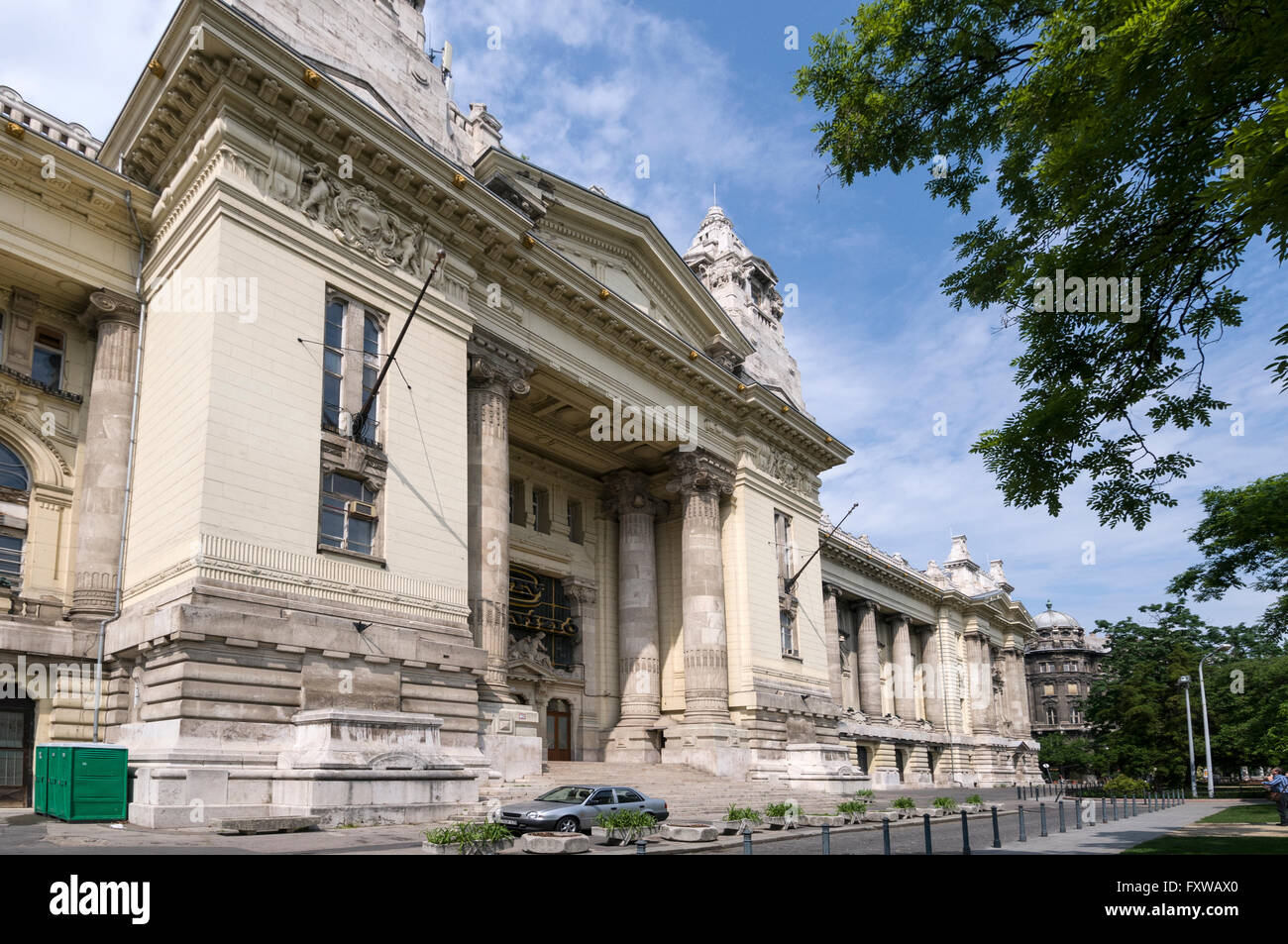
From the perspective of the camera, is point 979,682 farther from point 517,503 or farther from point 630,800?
point 630,800

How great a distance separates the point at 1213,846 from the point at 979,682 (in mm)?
65313

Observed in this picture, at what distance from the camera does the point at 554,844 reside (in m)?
16.6

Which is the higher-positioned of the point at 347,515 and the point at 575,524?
the point at 575,524

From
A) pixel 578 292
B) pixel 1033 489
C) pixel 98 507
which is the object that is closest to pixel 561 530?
pixel 578 292

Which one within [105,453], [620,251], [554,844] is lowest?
[554,844]

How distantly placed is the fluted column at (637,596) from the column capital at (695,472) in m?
2.35

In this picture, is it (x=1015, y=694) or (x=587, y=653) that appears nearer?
(x=587, y=653)

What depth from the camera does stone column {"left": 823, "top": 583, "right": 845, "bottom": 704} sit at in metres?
59.7

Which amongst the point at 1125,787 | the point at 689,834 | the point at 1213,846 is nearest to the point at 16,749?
the point at 689,834

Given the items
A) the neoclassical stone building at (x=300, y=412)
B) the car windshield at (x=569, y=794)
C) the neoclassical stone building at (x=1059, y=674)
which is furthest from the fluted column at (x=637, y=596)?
the neoclassical stone building at (x=1059, y=674)

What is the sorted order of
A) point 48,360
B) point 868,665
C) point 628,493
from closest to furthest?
point 48,360, point 628,493, point 868,665

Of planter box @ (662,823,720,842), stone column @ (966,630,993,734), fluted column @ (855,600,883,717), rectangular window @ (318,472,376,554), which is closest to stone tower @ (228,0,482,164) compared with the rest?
rectangular window @ (318,472,376,554)

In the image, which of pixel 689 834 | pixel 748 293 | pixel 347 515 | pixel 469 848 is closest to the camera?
pixel 469 848
